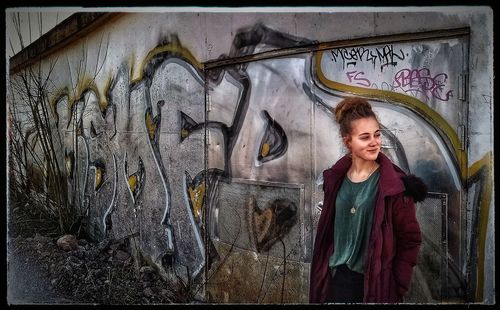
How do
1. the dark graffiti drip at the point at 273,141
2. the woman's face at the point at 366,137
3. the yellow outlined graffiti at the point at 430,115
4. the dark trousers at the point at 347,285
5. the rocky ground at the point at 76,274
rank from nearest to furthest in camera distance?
the yellow outlined graffiti at the point at 430,115, the woman's face at the point at 366,137, the dark trousers at the point at 347,285, the dark graffiti drip at the point at 273,141, the rocky ground at the point at 76,274

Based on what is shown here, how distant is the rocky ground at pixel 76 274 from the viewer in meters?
6.38

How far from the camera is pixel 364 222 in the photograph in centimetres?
570

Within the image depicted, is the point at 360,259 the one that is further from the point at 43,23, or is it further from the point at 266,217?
the point at 43,23

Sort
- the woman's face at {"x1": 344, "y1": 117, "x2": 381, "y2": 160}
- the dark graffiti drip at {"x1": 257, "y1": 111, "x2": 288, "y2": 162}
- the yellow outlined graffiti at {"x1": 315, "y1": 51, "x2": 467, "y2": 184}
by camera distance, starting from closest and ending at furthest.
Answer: the yellow outlined graffiti at {"x1": 315, "y1": 51, "x2": 467, "y2": 184}, the woman's face at {"x1": 344, "y1": 117, "x2": 381, "y2": 160}, the dark graffiti drip at {"x1": 257, "y1": 111, "x2": 288, "y2": 162}

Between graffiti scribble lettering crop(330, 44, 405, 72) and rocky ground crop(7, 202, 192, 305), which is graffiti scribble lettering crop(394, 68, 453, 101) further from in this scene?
rocky ground crop(7, 202, 192, 305)

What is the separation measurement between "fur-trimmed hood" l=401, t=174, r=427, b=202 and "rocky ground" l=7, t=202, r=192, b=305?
2.44 m

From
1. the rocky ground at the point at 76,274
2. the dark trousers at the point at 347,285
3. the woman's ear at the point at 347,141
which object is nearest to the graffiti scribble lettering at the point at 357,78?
the woman's ear at the point at 347,141

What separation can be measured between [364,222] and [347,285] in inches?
24.1

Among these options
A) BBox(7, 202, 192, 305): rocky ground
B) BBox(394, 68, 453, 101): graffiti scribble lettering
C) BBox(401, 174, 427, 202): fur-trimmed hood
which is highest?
BBox(394, 68, 453, 101): graffiti scribble lettering

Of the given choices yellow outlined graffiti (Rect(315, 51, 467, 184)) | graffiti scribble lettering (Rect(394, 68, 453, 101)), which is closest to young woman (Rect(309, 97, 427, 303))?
yellow outlined graffiti (Rect(315, 51, 467, 184))

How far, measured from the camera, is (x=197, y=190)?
247 inches

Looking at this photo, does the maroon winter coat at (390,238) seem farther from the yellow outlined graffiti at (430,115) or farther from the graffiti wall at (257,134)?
the yellow outlined graffiti at (430,115)

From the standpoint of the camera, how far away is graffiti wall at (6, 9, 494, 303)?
558cm

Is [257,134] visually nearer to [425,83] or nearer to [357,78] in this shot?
[357,78]
